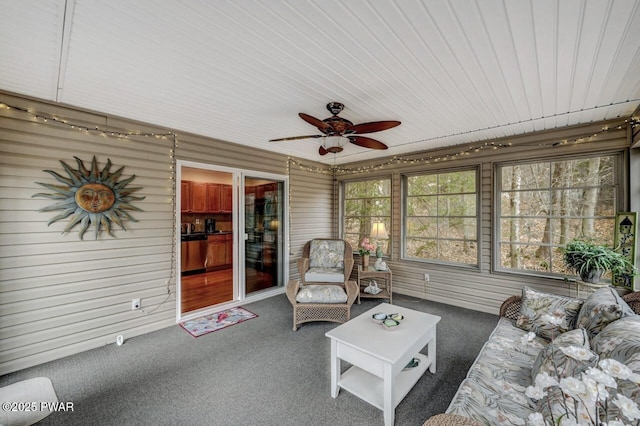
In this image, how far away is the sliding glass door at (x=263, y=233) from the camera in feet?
15.3

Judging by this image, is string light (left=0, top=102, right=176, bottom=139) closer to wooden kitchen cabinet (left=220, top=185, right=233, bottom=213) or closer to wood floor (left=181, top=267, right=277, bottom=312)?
wood floor (left=181, top=267, right=277, bottom=312)

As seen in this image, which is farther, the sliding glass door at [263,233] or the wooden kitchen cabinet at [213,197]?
the wooden kitchen cabinet at [213,197]

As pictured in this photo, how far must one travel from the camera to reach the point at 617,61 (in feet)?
6.86

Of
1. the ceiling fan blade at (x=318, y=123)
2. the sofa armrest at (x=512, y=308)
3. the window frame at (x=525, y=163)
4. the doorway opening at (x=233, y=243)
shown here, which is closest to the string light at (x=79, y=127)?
the doorway opening at (x=233, y=243)

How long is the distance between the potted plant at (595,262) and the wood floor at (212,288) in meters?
4.40

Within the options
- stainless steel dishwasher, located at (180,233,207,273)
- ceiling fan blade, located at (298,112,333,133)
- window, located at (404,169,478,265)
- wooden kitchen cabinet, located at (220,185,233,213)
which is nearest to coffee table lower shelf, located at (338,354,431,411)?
ceiling fan blade, located at (298,112,333,133)

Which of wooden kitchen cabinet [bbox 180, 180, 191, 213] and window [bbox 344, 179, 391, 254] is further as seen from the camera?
wooden kitchen cabinet [bbox 180, 180, 191, 213]

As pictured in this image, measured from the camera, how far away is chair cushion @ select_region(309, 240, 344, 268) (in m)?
4.80

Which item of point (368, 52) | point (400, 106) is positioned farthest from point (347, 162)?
point (368, 52)

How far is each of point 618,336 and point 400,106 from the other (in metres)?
2.47

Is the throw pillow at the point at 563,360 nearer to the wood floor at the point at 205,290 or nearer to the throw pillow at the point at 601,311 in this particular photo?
the throw pillow at the point at 601,311

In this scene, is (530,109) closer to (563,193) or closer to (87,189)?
(563,193)

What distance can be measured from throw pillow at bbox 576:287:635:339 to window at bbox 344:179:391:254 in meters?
3.37

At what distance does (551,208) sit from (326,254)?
11.2 ft
